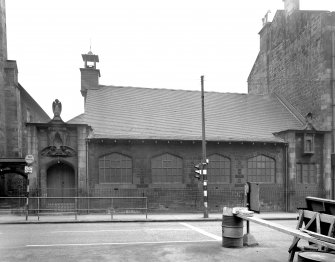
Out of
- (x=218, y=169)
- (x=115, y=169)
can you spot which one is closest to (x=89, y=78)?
(x=115, y=169)

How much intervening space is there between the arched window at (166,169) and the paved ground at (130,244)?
705cm

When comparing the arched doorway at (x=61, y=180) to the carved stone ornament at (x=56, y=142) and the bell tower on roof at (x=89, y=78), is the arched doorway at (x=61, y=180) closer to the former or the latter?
the carved stone ornament at (x=56, y=142)

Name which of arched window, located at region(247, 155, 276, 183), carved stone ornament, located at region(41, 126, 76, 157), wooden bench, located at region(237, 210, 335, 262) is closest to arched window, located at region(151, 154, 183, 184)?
arched window, located at region(247, 155, 276, 183)

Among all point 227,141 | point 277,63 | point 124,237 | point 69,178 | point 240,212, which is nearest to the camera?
point 240,212

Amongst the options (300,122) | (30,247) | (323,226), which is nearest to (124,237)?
(30,247)

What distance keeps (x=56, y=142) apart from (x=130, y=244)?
37.7 ft

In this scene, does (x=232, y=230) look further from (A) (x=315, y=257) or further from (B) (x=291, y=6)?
(B) (x=291, y=6)

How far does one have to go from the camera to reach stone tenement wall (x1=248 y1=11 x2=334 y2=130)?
25094 mm

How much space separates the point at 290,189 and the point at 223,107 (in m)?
8.27

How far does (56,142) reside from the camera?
66.9 feet

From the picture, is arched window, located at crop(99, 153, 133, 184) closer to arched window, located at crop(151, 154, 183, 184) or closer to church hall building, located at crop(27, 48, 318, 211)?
church hall building, located at crop(27, 48, 318, 211)

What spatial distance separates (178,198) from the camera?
Result: 22047mm

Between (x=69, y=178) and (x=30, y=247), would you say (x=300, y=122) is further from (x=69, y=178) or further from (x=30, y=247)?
(x=30, y=247)

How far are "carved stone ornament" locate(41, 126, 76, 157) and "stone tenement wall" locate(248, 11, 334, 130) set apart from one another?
18566 millimetres
